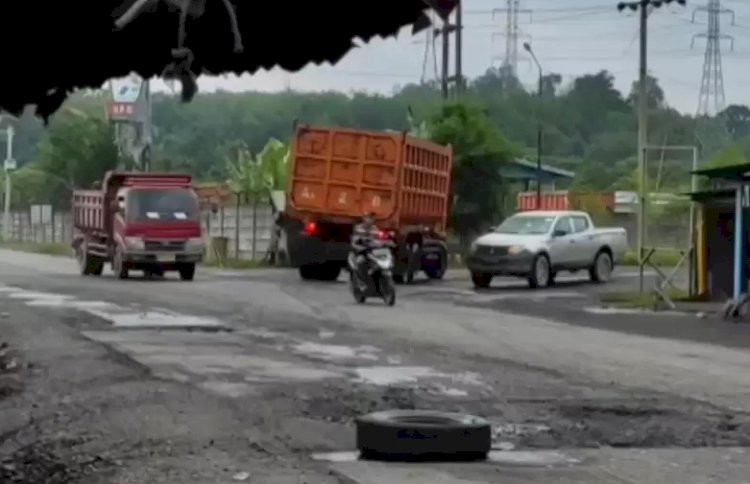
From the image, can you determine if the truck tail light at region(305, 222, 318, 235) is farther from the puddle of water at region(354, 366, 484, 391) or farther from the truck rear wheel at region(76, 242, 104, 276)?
the puddle of water at region(354, 366, 484, 391)

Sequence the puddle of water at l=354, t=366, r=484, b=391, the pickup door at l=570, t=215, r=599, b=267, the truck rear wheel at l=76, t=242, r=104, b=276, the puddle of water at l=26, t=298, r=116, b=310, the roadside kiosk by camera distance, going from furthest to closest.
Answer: the truck rear wheel at l=76, t=242, r=104, b=276
the pickup door at l=570, t=215, r=599, b=267
the roadside kiosk
the puddle of water at l=26, t=298, r=116, b=310
the puddle of water at l=354, t=366, r=484, b=391

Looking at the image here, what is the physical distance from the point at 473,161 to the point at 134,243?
48.1 ft

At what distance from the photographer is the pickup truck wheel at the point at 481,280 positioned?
3484 centimetres

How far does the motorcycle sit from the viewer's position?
26391 mm

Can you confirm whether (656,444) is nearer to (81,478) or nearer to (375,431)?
(375,431)

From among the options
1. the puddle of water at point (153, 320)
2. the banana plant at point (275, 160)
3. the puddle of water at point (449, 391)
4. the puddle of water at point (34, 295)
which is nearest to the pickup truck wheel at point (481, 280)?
the puddle of water at point (34, 295)

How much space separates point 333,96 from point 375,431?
130ft

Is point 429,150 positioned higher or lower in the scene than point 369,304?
higher

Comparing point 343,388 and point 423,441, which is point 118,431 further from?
point 343,388

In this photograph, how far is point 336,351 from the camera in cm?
1712

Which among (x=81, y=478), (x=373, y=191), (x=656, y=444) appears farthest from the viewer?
(x=373, y=191)

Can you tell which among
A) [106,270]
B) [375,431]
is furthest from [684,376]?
[106,270]

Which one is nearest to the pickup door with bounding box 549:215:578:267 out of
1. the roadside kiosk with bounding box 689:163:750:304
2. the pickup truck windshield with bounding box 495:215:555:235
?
the pickup truck windshield with bounding box 495:215:555:235

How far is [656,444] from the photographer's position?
10617 millimetres
